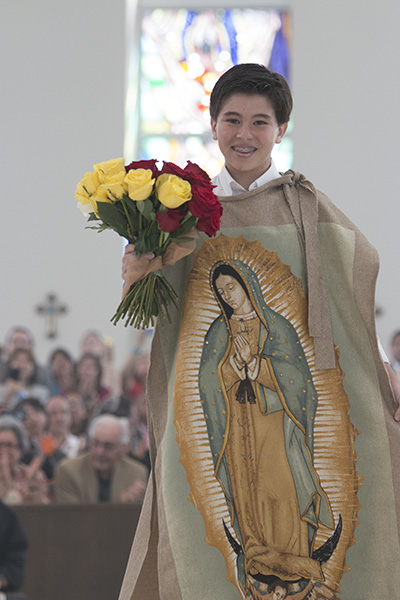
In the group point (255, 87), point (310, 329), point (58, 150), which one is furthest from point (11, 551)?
point (58, 150)

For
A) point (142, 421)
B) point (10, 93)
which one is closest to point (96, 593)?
point (142, 421)

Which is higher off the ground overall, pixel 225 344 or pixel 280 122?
pixel 280 122

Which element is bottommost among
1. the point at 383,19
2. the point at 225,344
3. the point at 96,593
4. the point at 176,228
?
the point at 96,593

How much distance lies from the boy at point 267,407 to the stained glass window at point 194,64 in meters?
12.4

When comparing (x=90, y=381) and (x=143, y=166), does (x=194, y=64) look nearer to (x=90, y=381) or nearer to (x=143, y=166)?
(x=90, y=381)

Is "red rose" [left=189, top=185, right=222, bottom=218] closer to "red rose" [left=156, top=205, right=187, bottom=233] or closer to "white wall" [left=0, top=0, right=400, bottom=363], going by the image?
"red rose" [left=156, top=205, right=187, bottom=233]

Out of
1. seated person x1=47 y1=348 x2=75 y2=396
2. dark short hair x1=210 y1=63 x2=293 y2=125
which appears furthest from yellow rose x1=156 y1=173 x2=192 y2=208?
seated person x1=47 y1=348 x2=75 y2=396

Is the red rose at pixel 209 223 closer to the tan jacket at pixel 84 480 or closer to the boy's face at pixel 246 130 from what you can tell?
the boy's face at pixel 246 130

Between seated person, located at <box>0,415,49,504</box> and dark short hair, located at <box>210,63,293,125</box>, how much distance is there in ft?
14.9

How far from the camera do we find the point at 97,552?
277 inches

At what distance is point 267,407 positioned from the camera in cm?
365

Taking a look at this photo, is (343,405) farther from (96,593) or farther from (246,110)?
(96,593)

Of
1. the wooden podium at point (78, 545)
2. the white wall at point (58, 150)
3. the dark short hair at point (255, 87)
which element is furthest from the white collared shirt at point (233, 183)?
the white wall at point (58, 150)

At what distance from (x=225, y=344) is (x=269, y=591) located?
881 mm
